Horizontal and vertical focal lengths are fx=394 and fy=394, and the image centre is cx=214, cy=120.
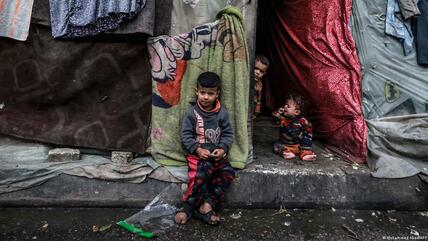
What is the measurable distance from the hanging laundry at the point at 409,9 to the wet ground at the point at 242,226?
202 centimetres

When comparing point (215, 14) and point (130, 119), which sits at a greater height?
point (215, 14)

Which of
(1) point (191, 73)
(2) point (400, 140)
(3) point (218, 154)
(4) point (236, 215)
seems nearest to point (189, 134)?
(3) point (218, 154)

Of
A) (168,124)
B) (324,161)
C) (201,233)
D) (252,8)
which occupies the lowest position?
(201,233)

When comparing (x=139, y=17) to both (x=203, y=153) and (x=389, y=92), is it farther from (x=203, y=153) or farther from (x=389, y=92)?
(x=389, y=92)

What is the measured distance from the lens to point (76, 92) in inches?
151

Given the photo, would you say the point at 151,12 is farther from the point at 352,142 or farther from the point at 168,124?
the point at 352,142

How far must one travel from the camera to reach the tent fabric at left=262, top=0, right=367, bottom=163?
421 centimetres

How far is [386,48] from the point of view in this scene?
165 inches

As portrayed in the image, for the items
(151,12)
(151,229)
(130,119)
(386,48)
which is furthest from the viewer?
(386,48)

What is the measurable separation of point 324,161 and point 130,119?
6.88 feet

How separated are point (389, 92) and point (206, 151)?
84.7 inches

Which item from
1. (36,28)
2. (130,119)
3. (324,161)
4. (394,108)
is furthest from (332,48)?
(36,28)

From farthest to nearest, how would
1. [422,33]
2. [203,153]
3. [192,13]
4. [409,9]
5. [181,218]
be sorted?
[422,33] → [409,9] → [192,13] → [203,153] → [181,218]

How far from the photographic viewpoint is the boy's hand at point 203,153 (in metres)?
3.59
